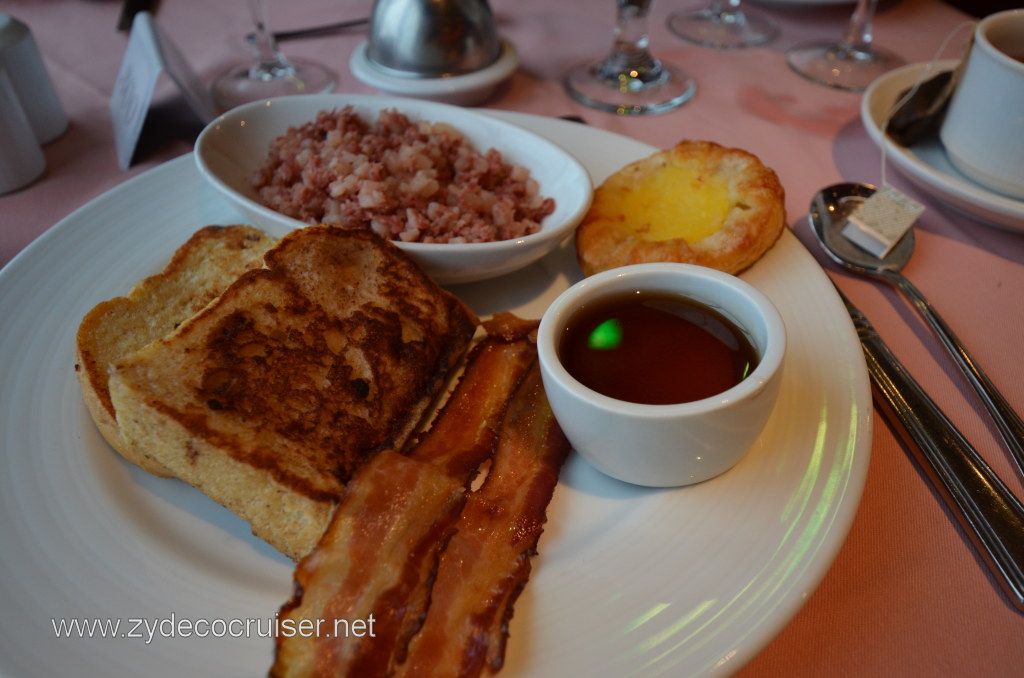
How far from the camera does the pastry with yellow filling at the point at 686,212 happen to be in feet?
6.47

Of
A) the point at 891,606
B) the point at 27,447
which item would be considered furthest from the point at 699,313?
the point at 27,447

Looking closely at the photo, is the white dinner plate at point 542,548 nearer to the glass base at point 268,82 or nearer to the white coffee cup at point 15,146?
the white coffee cup at point 15,146

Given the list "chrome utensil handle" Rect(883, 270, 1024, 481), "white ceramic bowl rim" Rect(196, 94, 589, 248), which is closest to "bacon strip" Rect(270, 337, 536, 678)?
"white ceramic bowl rim" Rect(196, 94, 589, 248)

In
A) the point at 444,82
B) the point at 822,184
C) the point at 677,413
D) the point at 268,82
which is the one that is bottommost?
the point at 822,184

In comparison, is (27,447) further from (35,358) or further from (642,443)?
(642,443)

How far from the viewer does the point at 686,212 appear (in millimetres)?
2137

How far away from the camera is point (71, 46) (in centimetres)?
348

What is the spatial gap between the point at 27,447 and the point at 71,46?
9.03 ft

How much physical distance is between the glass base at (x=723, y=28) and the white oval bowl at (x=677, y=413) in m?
2.32

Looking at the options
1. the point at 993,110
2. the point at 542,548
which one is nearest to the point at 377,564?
the point at 542,548

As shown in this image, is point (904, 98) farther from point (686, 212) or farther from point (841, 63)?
point (686, 212)

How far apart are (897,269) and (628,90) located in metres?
1.46

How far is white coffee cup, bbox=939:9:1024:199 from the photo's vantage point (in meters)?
2.11

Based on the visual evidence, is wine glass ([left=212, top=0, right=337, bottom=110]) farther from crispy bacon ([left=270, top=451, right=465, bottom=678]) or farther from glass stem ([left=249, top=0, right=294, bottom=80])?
crispy bacon ([left=270, top=451, right=465, bottom=678])
